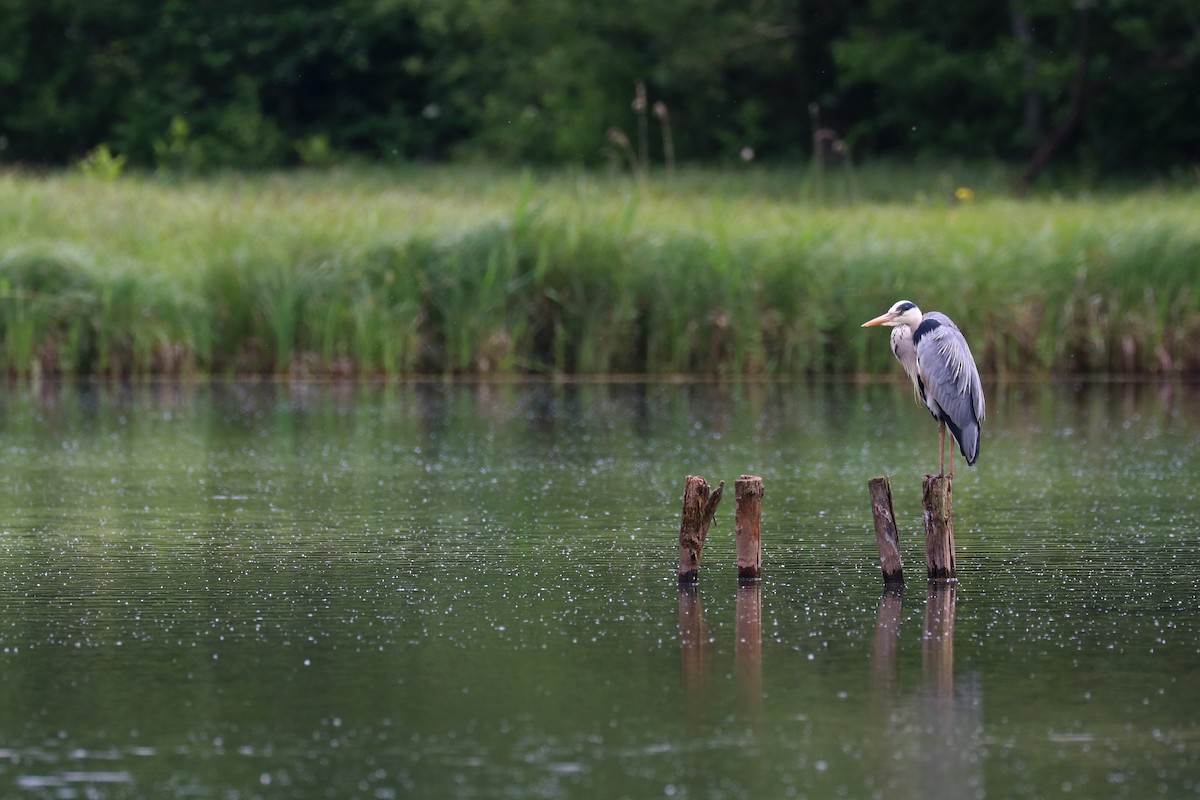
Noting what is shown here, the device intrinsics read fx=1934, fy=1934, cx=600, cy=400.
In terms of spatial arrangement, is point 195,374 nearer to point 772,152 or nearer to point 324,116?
point 772,152

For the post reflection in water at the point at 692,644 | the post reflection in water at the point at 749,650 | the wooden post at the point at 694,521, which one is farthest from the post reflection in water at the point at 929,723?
the wooden post at the point at 694,521

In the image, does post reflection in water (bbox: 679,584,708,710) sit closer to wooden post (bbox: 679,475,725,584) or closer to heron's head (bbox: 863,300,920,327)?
wooden post (bbox: 679,475,725,584)

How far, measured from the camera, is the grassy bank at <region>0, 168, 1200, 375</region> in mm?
16500

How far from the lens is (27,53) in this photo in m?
39.0

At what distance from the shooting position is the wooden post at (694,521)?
23.4 feet

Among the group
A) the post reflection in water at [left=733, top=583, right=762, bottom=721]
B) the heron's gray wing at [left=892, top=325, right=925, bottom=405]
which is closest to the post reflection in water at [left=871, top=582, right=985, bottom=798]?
the post reflection in water at [left=733, top=583, right=762, bottom=721]

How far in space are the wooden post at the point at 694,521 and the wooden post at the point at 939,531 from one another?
78 cm

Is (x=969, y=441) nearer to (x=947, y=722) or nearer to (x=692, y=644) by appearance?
(x=692, y=644)

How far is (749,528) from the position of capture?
7.30 m

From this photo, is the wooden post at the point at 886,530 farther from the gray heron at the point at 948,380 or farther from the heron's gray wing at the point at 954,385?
the heron's gray wing at the point at 954,385

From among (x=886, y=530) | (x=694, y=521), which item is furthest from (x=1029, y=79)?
(x=694, y=521)

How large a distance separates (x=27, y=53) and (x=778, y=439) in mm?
30298

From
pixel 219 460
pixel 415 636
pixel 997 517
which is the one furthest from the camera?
pixel 219 460

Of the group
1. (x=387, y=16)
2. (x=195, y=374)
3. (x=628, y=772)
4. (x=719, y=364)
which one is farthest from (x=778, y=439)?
(x=387, y=16)
